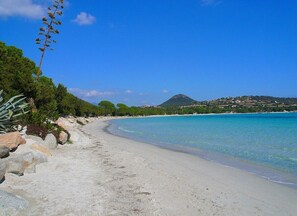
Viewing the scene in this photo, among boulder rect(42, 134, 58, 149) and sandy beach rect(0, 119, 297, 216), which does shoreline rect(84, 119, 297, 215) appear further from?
boulder rect(42, 134, 58, 149)

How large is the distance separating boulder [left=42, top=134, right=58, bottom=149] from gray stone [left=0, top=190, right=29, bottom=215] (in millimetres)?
8338

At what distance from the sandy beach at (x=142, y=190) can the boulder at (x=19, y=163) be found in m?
0.20

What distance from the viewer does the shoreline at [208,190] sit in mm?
7664

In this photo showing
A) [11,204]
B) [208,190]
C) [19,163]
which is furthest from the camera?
[19,163]

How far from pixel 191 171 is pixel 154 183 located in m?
3.01

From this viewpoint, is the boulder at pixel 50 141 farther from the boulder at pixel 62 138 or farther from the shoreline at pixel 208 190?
the shoreline at pixel 208 190

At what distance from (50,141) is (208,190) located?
29.4ft

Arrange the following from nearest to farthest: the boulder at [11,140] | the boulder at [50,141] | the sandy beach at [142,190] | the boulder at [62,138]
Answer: the sandy beach at [142,190] → the boulder at [11,140] → the boulder at [50,141] → the boulder at [62,138]

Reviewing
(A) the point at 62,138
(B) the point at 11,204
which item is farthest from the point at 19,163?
(A) the point at 62,138

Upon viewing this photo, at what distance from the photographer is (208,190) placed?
936cm

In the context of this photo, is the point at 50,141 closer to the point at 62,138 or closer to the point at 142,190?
the point at 62,138

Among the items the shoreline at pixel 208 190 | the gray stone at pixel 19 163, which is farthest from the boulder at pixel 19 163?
the shoreline at pixel 208 190

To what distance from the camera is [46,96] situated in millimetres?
27781

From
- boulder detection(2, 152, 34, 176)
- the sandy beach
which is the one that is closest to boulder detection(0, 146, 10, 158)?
boulder detection(2, 152, 34, 176)
